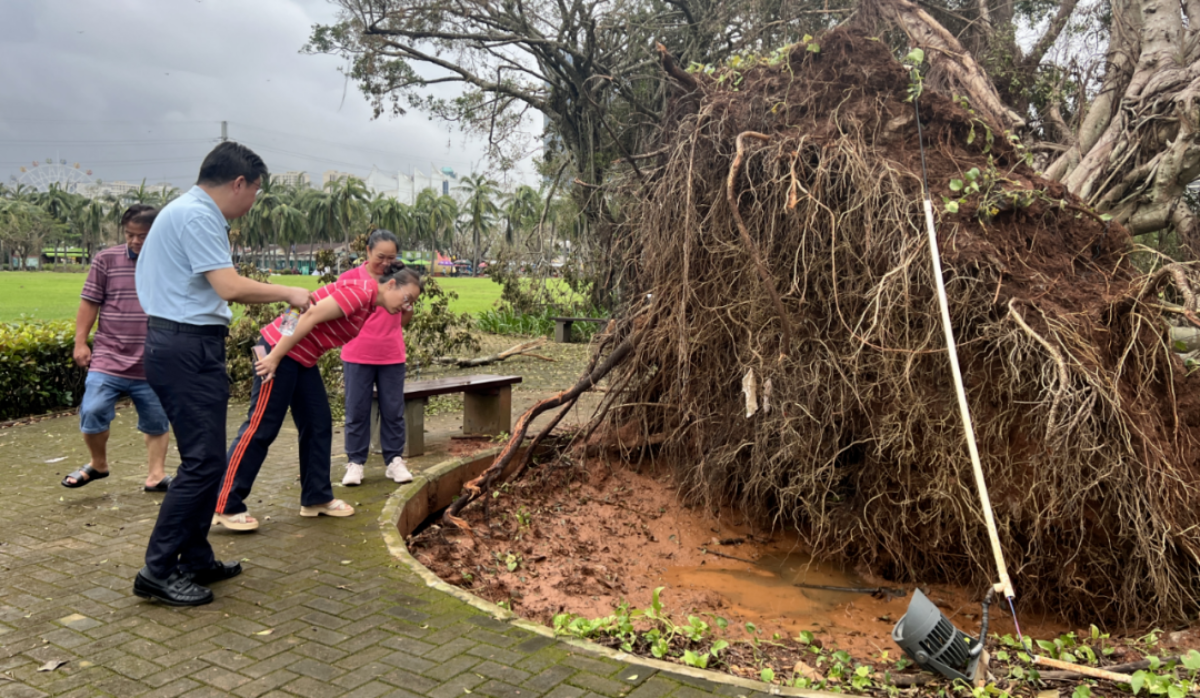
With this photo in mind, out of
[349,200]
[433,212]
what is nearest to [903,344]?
[349,200]

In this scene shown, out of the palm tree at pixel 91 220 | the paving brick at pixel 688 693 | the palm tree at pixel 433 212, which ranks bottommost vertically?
the paving brick at pixel 688 693

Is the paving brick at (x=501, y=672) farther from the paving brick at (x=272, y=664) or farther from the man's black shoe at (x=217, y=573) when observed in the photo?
the man's black shoe at (x=217, y=573)

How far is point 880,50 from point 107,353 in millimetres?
5885

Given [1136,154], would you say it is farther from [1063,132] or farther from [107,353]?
[107,353]

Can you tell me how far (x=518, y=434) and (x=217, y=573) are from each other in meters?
2.58

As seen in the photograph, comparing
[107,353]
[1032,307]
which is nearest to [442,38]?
[107,353]

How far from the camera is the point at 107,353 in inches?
209

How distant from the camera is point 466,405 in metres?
8.13

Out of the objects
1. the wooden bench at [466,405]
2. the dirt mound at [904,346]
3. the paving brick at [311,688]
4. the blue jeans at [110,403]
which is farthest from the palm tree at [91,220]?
the paving brick at [311,688]

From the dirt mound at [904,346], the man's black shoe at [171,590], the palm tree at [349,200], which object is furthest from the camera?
the palm tree at [349,200]

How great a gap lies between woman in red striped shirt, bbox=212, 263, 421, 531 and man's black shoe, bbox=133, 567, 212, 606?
3.36 feet

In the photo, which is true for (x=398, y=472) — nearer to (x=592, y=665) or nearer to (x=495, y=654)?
(x=495, y=654)

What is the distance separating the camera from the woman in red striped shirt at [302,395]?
4.46 meters

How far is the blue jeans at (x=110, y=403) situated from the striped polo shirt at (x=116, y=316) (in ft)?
0.18
